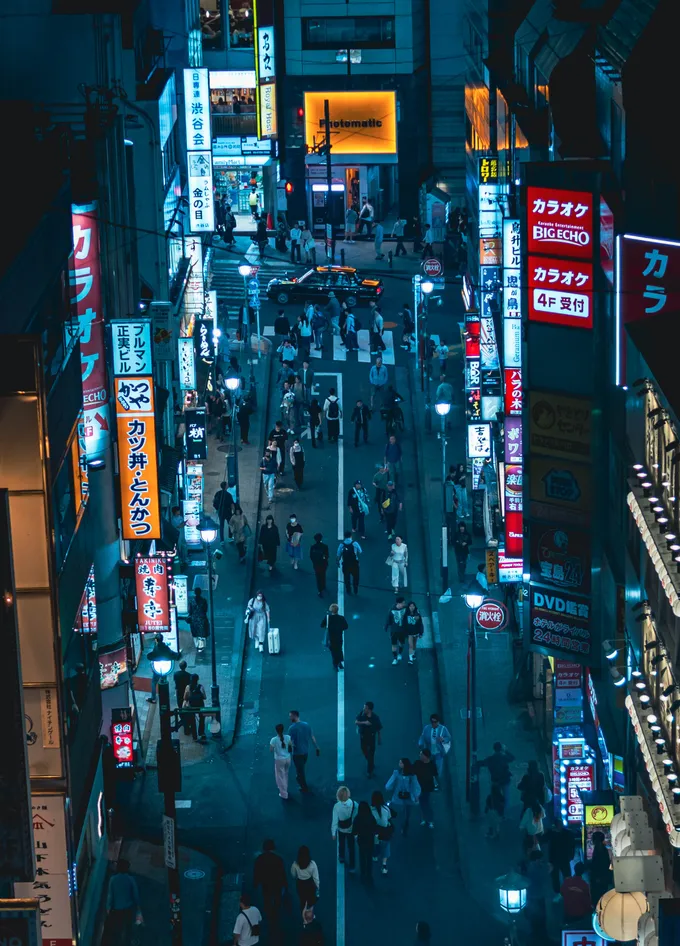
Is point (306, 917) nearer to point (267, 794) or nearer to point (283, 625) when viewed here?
point (267, 794)

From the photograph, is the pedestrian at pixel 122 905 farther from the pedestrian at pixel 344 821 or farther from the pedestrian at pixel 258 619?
the pedestrian at pixel 258 619

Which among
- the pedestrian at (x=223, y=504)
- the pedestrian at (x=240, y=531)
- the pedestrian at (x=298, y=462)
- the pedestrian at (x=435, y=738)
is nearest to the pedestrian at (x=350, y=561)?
the pedestrian at (x=240, y=531)

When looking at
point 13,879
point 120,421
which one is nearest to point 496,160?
point 120,421

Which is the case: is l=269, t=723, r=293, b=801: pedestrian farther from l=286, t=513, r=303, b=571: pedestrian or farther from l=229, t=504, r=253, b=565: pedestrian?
l=229, t=504, r=253, b=565: pedestrian

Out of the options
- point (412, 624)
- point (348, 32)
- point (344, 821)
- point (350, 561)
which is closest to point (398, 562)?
point (350, 561)

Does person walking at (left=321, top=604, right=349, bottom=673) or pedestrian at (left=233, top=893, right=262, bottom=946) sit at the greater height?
person walking at (left=321, top=604, right=349, bottom=673)

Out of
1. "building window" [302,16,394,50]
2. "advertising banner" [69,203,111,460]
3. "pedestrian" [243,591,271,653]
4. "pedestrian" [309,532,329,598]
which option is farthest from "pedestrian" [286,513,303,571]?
"building window" [302,16,394,50]
